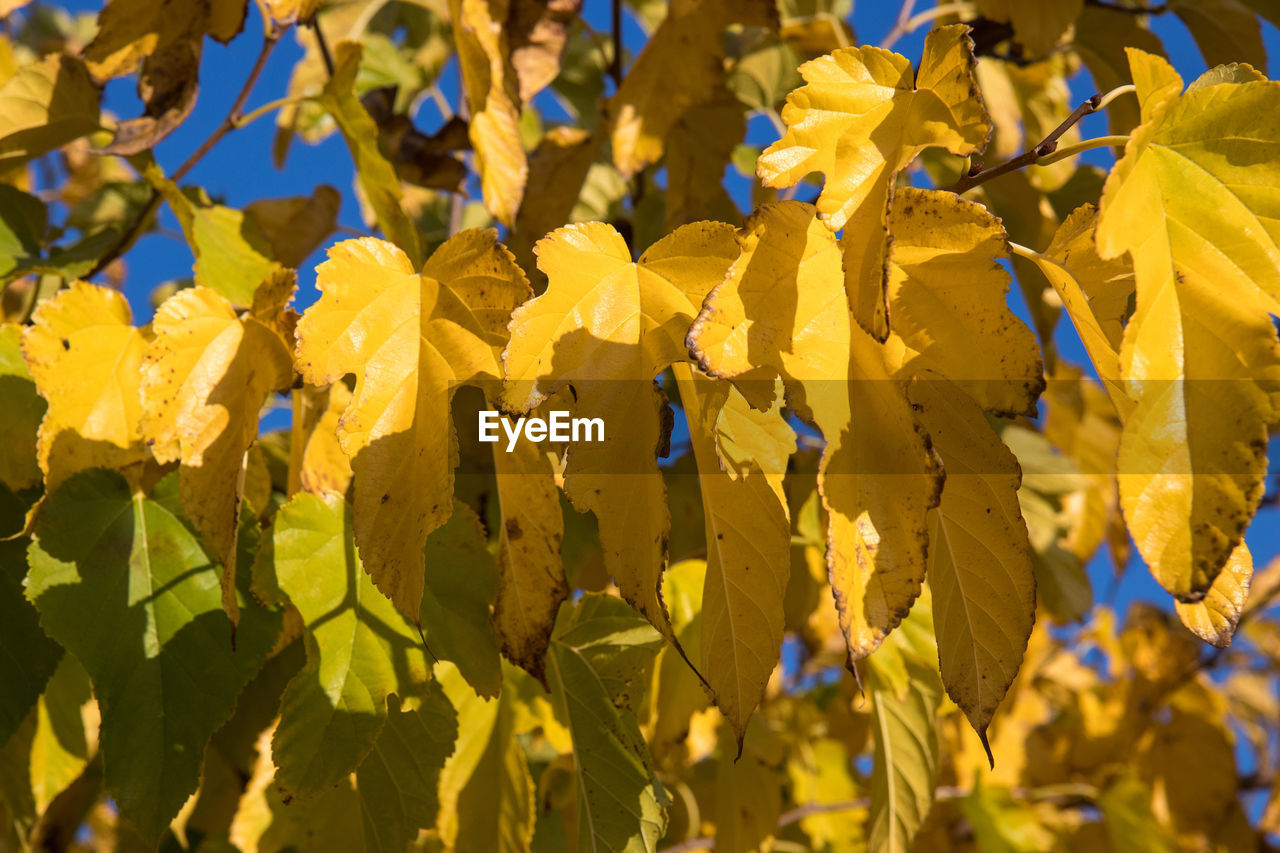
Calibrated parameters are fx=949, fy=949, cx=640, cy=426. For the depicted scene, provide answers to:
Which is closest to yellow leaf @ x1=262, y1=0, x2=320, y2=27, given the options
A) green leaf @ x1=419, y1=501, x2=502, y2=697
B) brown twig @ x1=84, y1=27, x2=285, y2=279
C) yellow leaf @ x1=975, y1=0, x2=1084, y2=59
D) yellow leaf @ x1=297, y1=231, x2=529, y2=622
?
brown twig @ x1=84, y1=27, x2=285, y2=279

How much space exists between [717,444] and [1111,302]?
0.21 m

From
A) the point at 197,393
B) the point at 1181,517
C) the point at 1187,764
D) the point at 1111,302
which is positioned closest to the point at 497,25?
the point at 197,393

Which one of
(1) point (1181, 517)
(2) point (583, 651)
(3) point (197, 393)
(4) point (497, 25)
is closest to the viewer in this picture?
(1) point (1181, 517)

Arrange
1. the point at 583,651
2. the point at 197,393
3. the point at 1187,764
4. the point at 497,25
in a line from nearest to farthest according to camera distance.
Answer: the point at 197,393
the point at 583,651
the point at 497,25
the point at 1187,764

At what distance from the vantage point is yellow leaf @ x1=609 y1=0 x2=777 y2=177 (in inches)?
37.9

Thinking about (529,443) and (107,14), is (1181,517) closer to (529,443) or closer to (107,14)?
(529,443)

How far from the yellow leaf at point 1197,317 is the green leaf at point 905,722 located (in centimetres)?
52

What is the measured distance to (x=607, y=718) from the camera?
0.68 m

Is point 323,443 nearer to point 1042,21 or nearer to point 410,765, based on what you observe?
point 410,765

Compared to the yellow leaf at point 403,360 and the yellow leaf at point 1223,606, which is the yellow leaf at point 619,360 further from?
the yellow leaf at point 1223,606

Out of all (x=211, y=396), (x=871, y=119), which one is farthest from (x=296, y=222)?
(x=871, y=119)

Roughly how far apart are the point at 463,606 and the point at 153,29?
23.7 inches

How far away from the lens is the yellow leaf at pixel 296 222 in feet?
3.53

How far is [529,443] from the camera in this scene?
22.0 inches
